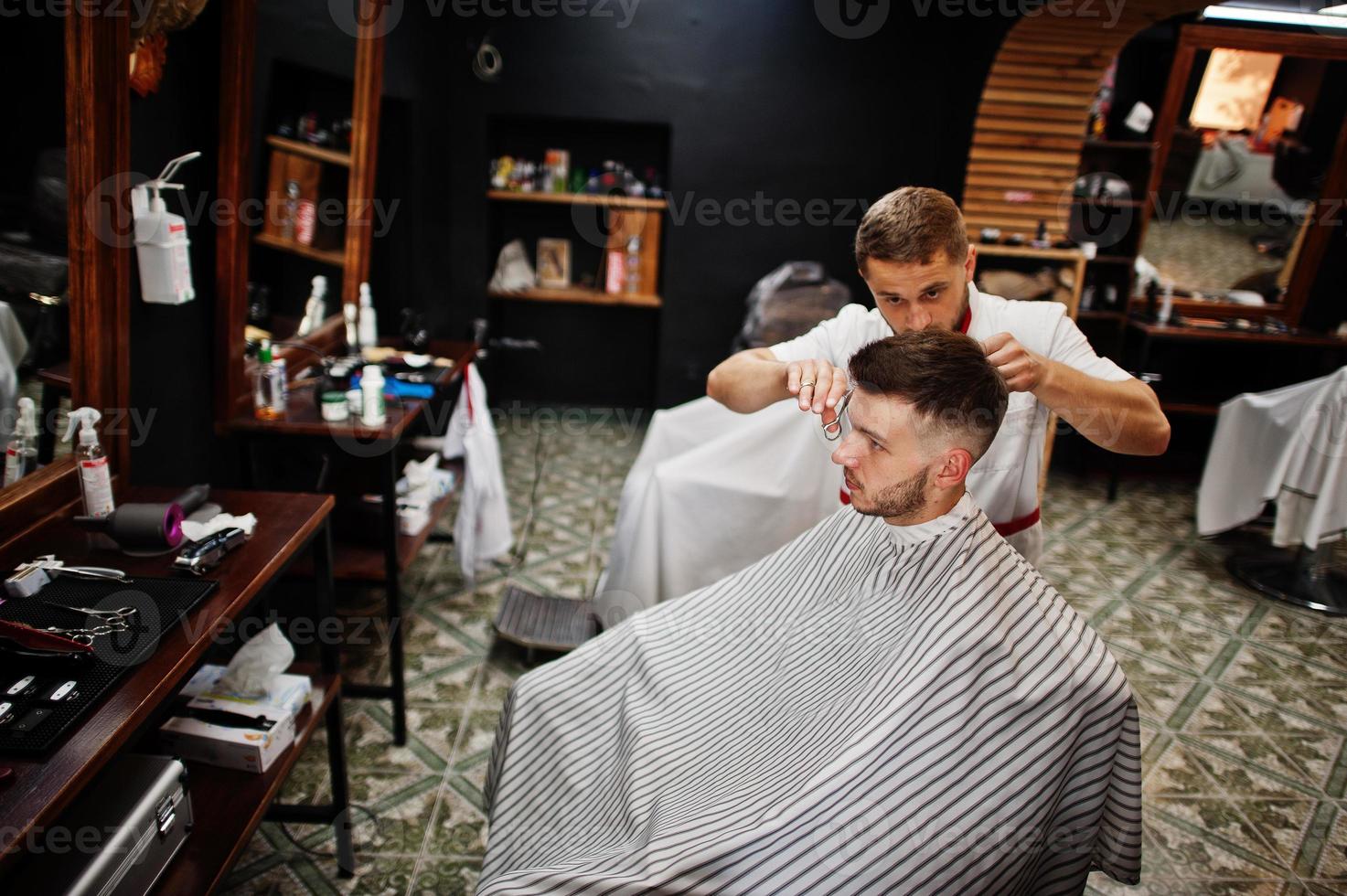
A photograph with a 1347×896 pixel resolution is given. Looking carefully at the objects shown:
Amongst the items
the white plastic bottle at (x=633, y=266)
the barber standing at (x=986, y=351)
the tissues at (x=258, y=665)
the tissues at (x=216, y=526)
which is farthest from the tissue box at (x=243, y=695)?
the white plastic bottle at (x=633, y=266)

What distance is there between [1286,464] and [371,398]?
3.54 meters

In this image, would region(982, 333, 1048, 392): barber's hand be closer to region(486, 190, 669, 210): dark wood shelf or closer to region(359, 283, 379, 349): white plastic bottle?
region(359, 283, 379, 349): white plastic bottle

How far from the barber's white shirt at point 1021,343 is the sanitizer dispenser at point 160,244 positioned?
54.1 inches

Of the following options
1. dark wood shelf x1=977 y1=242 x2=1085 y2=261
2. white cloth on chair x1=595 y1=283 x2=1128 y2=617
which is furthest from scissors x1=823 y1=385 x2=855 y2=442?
dark wood shelf x1=977 y1=242 x2=1085 y2=261

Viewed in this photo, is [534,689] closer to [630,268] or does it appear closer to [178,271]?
[178,271]

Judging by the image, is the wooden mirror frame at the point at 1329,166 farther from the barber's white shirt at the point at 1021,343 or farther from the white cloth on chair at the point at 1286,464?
the barber's white shirt at the point at 1021,343

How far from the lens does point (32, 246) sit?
1.57 m

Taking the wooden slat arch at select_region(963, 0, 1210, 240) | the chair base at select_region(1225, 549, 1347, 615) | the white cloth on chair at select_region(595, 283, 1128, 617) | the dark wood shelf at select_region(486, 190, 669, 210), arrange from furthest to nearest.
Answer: the dark wood shelf at select_region(486, 190, 669, 210) < the wooden slat arch at select_region(963, 0, 1210, 240) < the chair base at select_region(1225, 549, 1347, 615) < the white cloth on chair at select_region(595, 283, 1128, 617)

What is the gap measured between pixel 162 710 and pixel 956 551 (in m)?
1.41

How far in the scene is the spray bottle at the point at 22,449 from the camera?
61.1 inches

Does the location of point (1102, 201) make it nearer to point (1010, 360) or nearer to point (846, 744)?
point (1010, 360)

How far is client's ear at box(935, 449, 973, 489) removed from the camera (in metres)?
1.34

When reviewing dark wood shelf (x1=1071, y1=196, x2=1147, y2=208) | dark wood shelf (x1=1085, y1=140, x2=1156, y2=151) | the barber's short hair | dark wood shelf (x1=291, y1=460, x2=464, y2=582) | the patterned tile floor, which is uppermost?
dark wood shelf (x1=1085, y1=140, x2=1156, y2=151)

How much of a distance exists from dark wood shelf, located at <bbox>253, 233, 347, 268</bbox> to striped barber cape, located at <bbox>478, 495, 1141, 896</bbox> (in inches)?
62.5
